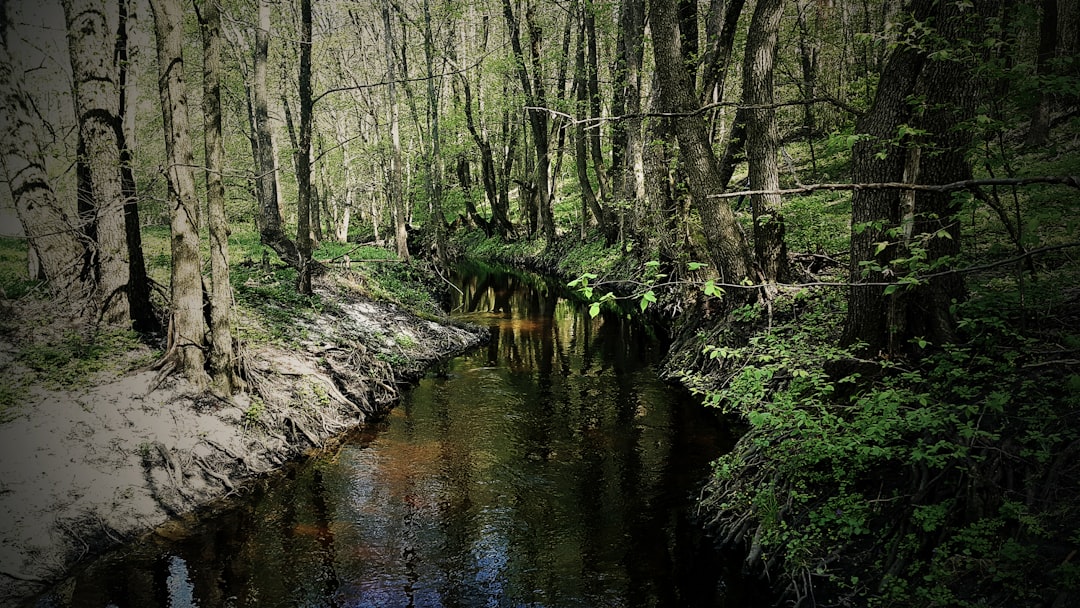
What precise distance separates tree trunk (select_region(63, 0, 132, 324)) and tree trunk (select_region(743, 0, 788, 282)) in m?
10.1

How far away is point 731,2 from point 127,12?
1082 centimetres

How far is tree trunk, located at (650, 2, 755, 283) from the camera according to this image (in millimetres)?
9719

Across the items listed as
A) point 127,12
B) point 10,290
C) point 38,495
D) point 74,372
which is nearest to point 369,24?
point 127,12

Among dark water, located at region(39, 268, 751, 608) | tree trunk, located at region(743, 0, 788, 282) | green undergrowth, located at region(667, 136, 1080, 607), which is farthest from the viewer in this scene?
tree trunk, located at region(743, 0, 788, 282)

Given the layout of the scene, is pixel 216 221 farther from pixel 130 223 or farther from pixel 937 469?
pixel 937 469

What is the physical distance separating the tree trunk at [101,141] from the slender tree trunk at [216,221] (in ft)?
4.75

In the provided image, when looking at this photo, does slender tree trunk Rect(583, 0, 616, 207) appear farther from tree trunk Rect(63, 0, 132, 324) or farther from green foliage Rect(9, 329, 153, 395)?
green foliage Rect(9, 329, 153, 395)

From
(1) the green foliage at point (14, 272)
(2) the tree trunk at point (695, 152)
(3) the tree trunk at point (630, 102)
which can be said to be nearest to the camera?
(1) the green foliage at point (14, 272)

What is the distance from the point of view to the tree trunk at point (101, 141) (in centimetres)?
870

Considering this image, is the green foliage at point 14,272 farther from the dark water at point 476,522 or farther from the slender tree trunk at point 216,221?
the dark water at point 476,522

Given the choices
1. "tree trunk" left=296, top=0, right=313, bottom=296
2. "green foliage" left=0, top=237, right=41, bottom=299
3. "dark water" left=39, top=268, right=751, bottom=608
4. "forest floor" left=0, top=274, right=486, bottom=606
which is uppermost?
"tree trunk" left=296, top=0, right=313, bottom=296

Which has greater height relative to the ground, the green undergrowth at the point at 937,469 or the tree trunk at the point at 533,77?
the tree trunk at the point at 533,77

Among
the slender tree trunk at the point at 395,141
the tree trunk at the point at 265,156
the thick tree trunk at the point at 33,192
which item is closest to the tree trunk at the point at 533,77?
the slender tree trunk at the point at 395,141

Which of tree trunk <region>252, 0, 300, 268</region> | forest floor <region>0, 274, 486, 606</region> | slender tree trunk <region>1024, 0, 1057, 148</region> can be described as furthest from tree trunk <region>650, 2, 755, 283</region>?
tree trunk <region>252, 0, 300, 268</region>
